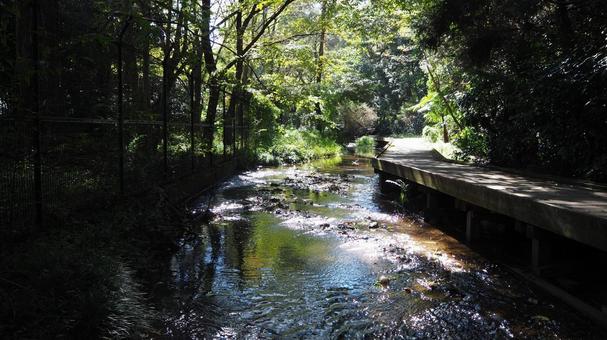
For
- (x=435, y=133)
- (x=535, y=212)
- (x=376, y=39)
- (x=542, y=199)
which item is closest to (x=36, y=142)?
(x=535, y=212)

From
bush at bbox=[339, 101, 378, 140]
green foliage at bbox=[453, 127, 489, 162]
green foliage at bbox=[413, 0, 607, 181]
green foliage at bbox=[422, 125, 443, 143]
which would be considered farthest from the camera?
bush at bbox=[339, 101, 378, 140]

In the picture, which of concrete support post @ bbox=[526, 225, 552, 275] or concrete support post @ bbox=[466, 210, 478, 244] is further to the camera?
concrete support post @ bbox=[466, 210, 478, 244]

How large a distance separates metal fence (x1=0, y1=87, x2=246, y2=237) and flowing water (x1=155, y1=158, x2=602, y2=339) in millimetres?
1427

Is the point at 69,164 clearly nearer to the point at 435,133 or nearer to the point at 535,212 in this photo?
the point at 535,212

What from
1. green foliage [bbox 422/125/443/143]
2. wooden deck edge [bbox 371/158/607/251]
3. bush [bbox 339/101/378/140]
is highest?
bush [bbox 339/101/378/140]

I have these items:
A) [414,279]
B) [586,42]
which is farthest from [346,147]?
[414,279]

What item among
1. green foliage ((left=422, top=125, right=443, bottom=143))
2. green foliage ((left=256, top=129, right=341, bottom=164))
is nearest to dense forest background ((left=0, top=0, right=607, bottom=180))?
green foliage ((left=256, top=129, right=341, bottom=164))

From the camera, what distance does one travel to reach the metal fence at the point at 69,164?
449 centimetres

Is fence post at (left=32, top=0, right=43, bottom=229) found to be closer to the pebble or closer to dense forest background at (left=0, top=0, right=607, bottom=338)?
dense forest background at (left=0, top=0, right=607, bottom=338)

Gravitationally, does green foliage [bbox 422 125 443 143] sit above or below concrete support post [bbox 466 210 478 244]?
above

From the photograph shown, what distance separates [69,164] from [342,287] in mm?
3583

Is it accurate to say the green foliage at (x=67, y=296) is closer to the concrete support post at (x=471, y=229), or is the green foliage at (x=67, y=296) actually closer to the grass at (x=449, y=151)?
the concrete support post at (x=471, y=229)

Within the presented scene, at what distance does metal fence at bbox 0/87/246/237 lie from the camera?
4.49 m

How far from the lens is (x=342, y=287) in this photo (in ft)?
18.6
